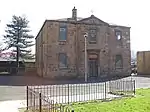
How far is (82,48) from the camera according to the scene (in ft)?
122

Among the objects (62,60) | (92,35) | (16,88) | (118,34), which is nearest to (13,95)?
(16,88)

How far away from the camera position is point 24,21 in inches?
2053

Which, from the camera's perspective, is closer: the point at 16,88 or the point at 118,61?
the point at 16,88

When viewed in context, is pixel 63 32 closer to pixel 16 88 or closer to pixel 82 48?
pixel 82 48

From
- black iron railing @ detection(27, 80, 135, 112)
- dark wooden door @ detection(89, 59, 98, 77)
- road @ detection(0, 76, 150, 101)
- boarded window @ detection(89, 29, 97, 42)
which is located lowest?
road @ detection(0, 76, 150, 101)

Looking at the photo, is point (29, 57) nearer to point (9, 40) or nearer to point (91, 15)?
point (9, 40)

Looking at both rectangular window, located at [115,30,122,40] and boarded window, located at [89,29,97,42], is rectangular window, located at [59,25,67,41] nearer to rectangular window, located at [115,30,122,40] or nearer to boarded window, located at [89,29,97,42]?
boarded window, located at [89,29,97,42]

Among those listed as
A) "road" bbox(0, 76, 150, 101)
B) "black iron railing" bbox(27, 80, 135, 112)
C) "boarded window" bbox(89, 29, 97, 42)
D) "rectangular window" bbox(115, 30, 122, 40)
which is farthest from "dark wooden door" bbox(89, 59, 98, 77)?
"black iron railing" bbox(27, 80, 135, 112)

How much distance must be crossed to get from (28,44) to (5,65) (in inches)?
245

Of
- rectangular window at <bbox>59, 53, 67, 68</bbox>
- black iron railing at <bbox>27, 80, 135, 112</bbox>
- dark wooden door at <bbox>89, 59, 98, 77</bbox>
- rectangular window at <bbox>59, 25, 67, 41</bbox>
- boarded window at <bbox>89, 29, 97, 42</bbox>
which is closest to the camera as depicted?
black iron railing at <bbox>27, 80, 135, 112</bbox>

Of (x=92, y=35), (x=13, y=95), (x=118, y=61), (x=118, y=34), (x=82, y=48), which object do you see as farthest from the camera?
(x=118, y=34)

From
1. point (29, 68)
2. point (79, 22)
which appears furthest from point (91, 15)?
point (29, 68)

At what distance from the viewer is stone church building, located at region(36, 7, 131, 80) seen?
35656mm

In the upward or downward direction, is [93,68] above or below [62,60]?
Answer: below
